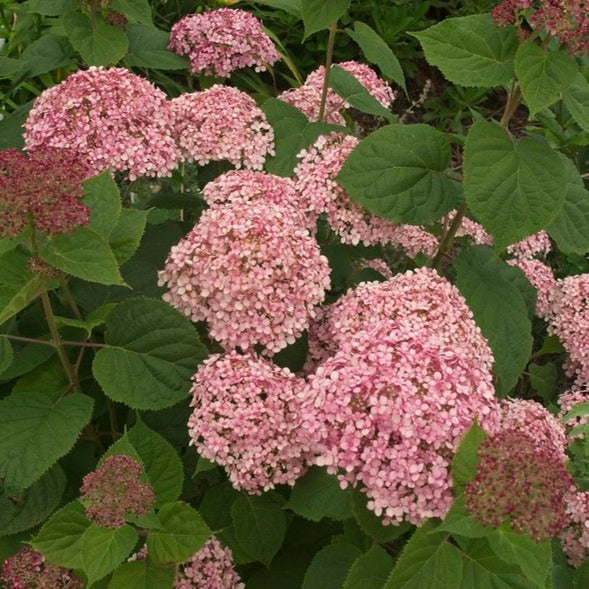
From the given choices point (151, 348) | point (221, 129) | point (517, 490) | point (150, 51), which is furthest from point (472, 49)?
point (150, 51)

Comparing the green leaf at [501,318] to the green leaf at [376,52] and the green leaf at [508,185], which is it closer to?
the green leaf at [508,185]

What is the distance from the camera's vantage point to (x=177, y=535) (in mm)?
2000

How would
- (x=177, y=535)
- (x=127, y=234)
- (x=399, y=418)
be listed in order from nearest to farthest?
(x=399, y=418), (x=177, y=535), (x=127, y=234)

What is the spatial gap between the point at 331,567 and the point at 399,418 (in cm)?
53

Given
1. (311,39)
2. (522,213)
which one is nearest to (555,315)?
(522,213)

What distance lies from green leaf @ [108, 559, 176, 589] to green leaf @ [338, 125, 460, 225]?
115 cm

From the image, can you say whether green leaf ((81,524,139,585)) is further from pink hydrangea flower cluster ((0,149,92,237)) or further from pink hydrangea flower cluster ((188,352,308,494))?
pink hydrangea flower cluster ((0,149,92,237))

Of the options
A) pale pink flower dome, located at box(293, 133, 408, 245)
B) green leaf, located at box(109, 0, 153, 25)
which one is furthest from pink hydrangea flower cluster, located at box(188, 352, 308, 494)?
green leaf, located at box(109, 0, 153, 25)

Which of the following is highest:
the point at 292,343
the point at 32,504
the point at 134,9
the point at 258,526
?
the point at 134,9

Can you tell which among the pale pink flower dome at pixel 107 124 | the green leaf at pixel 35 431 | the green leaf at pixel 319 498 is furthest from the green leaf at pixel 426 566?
the pale pink flower dome at pixel 107 124

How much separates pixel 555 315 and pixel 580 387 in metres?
0.29

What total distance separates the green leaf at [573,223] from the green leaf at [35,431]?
4.89 feet

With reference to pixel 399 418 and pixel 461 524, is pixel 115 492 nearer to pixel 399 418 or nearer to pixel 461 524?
pixel 399 418

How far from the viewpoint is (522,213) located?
2.38m
